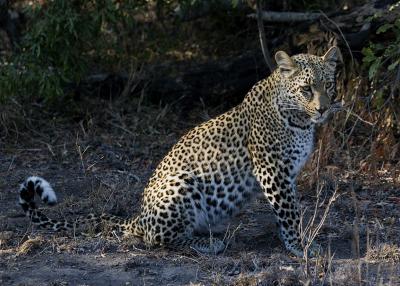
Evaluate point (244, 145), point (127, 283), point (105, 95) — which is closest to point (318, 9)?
point (105, 95)

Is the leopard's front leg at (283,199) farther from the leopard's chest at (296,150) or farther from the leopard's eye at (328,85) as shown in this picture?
the leopard's eye at (328,85)

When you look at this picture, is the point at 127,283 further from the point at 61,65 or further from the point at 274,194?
the point at 61,65

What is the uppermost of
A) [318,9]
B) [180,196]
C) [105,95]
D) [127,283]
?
[318,9]

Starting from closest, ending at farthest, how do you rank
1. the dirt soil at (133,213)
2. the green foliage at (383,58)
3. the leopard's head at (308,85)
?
1. the dirt soil at (133,213)
2. the leopard's head at (308,85)
3. the green foliage at (383,58)

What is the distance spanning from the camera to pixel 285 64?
293 inches

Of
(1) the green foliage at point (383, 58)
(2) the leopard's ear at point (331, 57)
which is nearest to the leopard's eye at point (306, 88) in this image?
(2) the leopard's ear at point (331, 57)

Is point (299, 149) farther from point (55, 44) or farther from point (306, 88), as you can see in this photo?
point (55, 44)

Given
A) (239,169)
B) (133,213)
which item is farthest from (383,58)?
(133,213)

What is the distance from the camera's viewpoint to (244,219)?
8414mm

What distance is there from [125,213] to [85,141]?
2.17 meters

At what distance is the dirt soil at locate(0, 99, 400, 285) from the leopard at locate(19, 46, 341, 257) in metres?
0.18

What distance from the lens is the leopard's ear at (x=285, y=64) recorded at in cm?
739

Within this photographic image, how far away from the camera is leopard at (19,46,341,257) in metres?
7.38

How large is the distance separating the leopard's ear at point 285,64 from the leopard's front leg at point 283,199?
0.79 m
